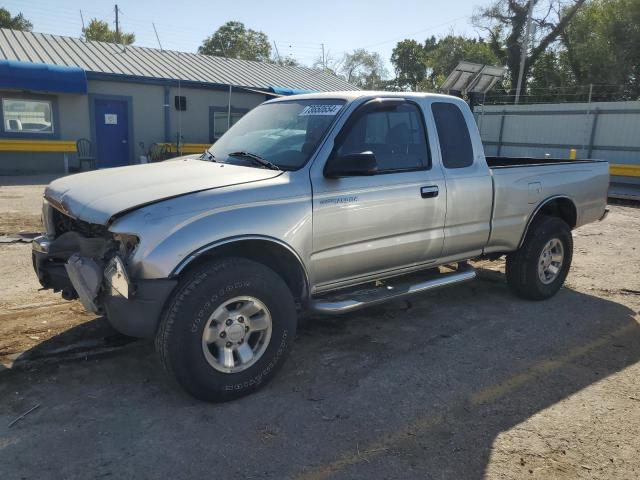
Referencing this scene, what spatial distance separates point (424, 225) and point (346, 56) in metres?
65.5

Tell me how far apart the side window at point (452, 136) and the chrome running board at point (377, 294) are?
1.00m

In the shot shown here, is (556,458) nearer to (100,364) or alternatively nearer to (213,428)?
(213,428)

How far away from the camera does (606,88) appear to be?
31062mm

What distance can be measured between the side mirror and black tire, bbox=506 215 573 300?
2.43 m

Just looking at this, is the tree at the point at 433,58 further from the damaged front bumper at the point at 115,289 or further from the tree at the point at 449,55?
the damaged front bumper at the point at 115,289

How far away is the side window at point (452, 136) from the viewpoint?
463cm

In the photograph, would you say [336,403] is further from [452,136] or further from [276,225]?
[452,136]

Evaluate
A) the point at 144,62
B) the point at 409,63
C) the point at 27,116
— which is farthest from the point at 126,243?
the point at 409,63

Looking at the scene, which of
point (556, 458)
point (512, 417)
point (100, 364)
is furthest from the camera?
point (100, 364)

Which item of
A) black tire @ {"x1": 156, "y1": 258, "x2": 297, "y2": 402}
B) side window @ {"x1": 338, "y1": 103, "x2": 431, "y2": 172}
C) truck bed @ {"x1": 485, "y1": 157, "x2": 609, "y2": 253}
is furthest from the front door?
truck bed @ {"x1": 485, "y1": 157, "x2": 609, "y2": 253}

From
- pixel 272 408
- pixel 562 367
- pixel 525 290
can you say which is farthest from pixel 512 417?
pixel 525 290

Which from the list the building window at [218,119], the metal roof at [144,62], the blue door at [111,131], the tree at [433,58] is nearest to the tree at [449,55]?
the tree at [433,58]

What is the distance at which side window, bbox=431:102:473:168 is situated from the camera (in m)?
4.63

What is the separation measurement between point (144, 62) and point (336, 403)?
18.3 m
